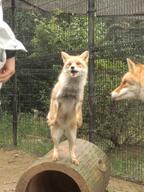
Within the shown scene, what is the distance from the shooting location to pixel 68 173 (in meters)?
5.53

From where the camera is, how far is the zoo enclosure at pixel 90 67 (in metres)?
7.55

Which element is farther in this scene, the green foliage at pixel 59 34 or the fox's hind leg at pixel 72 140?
the green foliage at pixel 59 34

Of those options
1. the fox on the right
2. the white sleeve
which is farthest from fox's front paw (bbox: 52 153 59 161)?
the white sleeve

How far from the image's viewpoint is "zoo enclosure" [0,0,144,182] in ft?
24.8

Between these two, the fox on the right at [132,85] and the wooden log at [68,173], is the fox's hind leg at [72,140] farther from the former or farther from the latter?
the fox on the right at [132,85]

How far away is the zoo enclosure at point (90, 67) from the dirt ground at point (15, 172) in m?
0.19

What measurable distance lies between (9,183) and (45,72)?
82.4 inches

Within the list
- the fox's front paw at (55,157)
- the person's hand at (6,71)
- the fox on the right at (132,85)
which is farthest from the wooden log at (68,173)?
the person's hand at (6,71)

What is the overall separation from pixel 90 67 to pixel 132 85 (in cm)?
126

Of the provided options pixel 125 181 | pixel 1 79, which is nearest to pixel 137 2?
pixel 125 181

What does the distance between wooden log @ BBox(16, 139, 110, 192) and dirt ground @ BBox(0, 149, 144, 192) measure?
76 centimetres

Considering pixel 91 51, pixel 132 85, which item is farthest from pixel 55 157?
pixel 91 51

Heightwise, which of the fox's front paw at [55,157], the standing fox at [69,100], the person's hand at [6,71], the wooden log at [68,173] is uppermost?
the person's hand at [6,71]

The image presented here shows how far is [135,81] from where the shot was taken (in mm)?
6637
